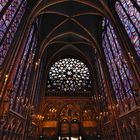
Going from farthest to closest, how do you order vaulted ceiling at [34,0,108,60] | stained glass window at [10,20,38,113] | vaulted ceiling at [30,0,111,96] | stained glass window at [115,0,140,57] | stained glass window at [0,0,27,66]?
vaulted ceiling at [34,0,108,60] < vaulted ceiling at [30,0,111,96] < stained glass window at [10,20,38,113] < stained glass window at [115,0,140,57] < stained glass window at [0,0,27,66]

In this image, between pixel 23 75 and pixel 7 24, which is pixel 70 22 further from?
pixel 7 24

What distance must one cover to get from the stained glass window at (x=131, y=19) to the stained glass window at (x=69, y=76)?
1143cm

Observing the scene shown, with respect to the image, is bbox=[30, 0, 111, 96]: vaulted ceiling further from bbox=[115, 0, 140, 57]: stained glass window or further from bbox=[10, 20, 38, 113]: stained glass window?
bbox=[10, 20, 38, 113]: stained glass window

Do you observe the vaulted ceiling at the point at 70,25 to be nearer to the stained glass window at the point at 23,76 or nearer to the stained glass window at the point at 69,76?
the stained glass window at the point at 69,76

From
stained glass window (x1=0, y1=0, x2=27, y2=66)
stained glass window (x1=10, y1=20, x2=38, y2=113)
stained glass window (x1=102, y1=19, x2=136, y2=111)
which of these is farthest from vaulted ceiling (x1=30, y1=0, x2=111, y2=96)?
stained glass window (x1=0, y1=0, x2=27, y2=66)

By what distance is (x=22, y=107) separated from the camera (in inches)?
498

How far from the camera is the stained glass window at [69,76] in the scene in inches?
832

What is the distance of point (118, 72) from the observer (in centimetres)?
1295

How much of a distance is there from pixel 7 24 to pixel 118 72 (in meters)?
9.38

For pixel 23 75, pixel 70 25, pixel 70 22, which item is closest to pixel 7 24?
pixel 23 75

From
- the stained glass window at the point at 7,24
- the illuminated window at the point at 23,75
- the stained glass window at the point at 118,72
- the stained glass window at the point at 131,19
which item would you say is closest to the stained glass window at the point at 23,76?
the illuminated window at the point at 23,75

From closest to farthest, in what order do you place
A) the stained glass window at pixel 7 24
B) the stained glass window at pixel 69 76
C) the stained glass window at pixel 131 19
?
the stained glass window at pixel 7 24
the stained glass window at pixel 131 19
the stained glass window at pixel 69 76

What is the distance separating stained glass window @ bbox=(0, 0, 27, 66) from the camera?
8.72m

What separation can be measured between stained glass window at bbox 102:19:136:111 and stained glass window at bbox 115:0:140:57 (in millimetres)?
1911
